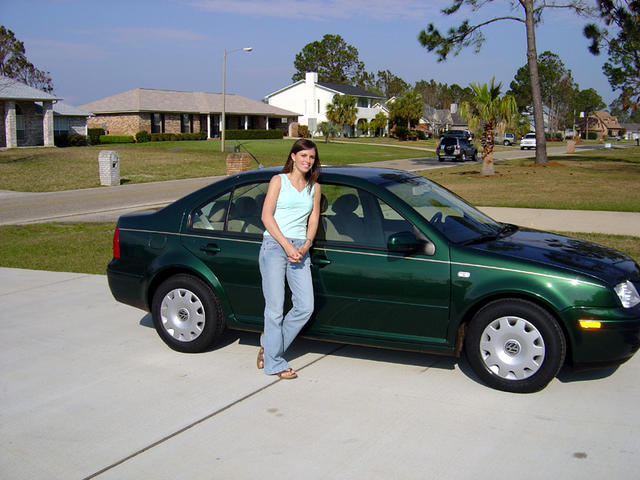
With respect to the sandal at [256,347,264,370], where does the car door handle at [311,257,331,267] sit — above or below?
above

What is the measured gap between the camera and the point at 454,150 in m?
39.2

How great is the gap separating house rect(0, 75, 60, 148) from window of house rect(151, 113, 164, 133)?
1636 centimetres

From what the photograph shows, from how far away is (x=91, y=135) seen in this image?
5644cm

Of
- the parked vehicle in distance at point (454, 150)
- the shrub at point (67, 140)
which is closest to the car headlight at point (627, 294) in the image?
the parked vehicle in distance at point (454, 150)

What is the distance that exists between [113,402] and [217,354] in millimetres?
1140

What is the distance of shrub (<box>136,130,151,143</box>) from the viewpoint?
194ft

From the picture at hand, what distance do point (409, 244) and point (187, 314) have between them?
6.55 feet

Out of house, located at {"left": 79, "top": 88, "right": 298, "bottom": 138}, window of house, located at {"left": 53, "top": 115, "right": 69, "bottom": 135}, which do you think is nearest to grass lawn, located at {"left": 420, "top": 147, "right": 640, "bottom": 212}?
window of house, located at {"left": 53, "top": 115, "right": 69, "bottom": 135}

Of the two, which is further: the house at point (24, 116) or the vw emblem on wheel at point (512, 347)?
the house at point (24, 116)

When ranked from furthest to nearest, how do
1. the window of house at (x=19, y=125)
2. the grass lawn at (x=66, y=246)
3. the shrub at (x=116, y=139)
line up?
the shrub at (x=116, y=139) < the window of house at (x=19, y=125) < the grass lawn at (x=66, y=246)

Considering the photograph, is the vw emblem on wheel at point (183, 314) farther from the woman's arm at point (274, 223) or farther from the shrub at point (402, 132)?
the shrub at point (402, 132)

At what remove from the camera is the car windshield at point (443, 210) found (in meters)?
5.05

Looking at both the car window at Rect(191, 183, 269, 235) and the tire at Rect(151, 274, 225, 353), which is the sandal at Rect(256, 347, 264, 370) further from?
the car window at Rect(191, 183, 269, 235)

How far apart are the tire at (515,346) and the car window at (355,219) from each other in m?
0.90
